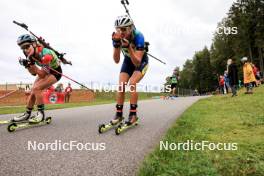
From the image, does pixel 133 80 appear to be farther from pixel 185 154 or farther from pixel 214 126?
pixel 185 154

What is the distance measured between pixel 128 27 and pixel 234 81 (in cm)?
1119

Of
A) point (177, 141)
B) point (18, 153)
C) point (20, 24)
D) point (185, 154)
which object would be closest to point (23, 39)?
point (20, 24)

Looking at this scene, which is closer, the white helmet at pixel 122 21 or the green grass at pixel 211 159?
the green grass at pixel 211 159

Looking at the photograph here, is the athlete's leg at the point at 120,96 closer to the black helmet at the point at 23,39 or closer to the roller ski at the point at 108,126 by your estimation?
the roller ski at the point at 108,126

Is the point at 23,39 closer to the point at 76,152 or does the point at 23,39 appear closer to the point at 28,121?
the point at 28,121

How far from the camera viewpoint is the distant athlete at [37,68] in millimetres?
6434

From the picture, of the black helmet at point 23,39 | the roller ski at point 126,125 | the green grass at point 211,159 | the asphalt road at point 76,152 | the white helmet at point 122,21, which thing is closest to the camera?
the green grass at point 211,159

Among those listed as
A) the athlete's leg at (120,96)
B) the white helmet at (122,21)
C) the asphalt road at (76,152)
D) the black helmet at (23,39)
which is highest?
the white helmet at (122,21)

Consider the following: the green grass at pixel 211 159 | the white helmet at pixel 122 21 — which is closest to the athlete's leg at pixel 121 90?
the white helmet at pixel 122 21

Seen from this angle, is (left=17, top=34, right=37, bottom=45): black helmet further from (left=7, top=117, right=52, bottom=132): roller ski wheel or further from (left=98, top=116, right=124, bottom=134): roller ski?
(left=98, top=116, right=124, bottom=134): roller ski

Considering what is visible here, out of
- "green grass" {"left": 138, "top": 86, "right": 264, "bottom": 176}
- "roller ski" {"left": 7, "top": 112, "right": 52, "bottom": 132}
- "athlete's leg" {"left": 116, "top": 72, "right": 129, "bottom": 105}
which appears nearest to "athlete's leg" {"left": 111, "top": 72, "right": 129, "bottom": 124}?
"athlete's leg" {"left": 116, "top": 72, "right": 129, "bottom": 105}

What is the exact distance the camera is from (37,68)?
690 centimetres

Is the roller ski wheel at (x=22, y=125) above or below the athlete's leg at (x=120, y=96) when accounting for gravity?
below

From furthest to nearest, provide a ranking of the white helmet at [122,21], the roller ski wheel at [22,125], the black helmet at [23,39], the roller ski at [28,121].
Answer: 1. the black helmet at [23,39]
2. the roller ski at [28,121]
3. the roller ski wheel at [22,125]
4. the white helmet at [122,21]
